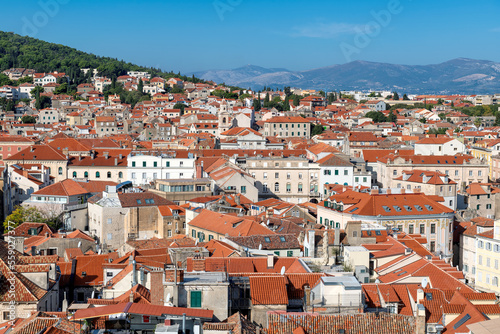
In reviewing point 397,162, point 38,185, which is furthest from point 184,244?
point 397,162

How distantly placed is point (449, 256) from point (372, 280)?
1642cm

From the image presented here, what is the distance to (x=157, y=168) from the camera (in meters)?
64.5

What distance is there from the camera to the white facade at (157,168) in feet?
211

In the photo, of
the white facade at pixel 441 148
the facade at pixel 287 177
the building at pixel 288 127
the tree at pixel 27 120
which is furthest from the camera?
the tree at pixel 27 120

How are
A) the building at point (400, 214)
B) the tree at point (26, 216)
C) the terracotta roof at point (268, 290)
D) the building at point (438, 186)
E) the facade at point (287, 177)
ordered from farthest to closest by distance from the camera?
the facade at point (287, 177) → the building at point (438, 186) → the tree at point (26, 216) → the building at point (400, 214) → the terracotta roof at point (268, 290)

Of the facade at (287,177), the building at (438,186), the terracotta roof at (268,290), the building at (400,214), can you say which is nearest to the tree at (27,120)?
the facade at (287,177)

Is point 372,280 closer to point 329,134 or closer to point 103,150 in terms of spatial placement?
point 103,150

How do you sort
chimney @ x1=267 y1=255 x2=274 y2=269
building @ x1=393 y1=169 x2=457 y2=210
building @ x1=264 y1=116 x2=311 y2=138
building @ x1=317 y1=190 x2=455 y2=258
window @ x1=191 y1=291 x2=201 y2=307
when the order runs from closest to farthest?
window @ x1=191 y1=291 x2=201 y2=307, chimney @ x1=267 y1=255 x2=274 y2=269, building @ x1=317 y1=190 x2=455 y2=258, building @ x1=393 y1=169 x2=457 y2=210, building @ x1=264 y1=116 x2=311 y2=138

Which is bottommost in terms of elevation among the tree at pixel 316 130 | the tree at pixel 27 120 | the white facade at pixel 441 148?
the white facade at pixel 441 148

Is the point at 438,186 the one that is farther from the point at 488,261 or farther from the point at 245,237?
the point at 245,237

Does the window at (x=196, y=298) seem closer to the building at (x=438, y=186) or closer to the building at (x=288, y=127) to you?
the building at (x=438, y=186)

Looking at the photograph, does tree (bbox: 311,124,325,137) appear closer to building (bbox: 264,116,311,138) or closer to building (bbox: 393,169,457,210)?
building (bbox: 264,116,311,138)

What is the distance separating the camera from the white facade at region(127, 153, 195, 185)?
64312 mm

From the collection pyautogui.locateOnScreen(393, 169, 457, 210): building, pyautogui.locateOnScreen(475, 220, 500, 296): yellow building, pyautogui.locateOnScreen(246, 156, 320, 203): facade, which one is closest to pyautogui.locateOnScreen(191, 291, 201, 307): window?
pyautogui.locateOnScreen(475, 220, 500, 296): yellow building
